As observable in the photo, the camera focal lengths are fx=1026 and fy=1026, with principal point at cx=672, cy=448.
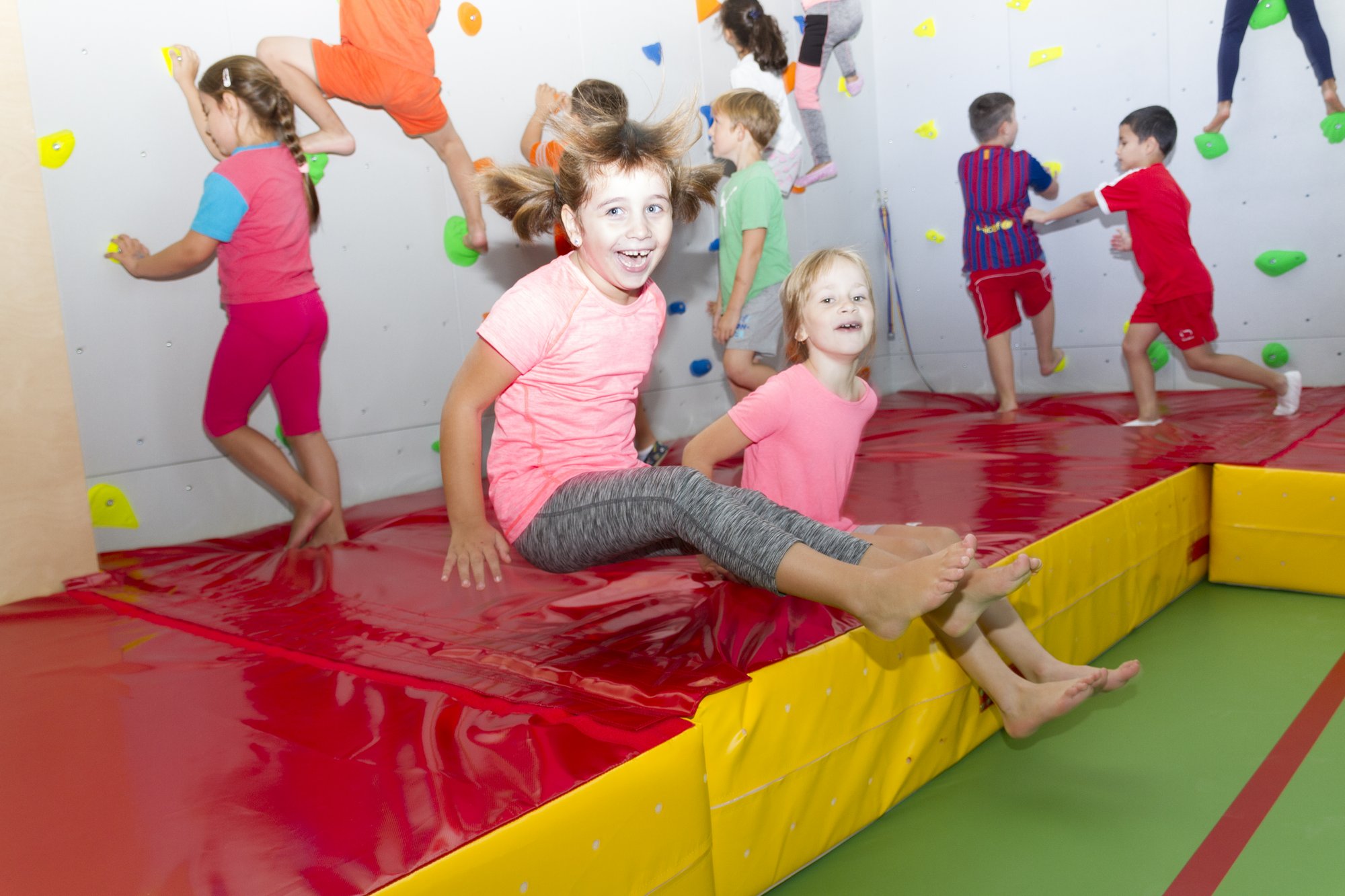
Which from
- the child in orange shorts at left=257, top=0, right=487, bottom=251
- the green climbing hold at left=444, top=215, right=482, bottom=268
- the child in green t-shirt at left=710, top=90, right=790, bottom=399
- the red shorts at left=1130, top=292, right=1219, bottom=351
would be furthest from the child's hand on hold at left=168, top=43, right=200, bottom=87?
the red shorts at left=1130, top=292, right=1219, bottom=351

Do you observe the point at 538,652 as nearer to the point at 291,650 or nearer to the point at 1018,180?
the point at 291,650

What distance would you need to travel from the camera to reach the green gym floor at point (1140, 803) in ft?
4.69

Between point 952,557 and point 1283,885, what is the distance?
0.63 metres

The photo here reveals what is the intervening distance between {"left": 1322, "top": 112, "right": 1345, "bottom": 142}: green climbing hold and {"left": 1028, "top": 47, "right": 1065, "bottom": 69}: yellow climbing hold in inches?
45.8

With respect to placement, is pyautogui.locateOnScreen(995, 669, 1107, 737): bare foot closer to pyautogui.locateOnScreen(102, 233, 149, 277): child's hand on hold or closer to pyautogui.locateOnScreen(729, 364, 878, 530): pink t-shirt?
pyautogui.locateOnScreen(729, 364, 878, 530): pink t-shirt

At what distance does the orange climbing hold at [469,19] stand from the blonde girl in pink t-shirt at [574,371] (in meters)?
1.79

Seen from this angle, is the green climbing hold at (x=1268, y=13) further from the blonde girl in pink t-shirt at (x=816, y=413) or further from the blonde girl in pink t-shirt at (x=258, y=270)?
the blonde girl in pink t-shirt at (x=258, y=270)

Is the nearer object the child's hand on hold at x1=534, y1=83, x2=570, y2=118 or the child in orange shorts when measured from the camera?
the child in orange shorts

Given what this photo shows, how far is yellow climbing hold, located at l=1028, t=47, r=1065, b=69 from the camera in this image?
4781 millimetres

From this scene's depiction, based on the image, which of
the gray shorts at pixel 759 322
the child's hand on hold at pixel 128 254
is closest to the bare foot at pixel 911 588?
the child's hand on hold at pixel 128 254

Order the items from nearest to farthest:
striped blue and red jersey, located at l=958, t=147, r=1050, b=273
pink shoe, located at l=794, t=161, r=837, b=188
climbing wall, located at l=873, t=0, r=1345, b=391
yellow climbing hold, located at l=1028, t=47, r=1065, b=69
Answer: climbing wall, located at l=873, t=0, r=1345, b=391
striped blue and red jersey, located at l=958, t=147, r=1050, b=273
yellow climbing hold, located at l=1028, t=47, r=1065, b=69
pink shoe, located at l=794, t=161, r=837, b=188

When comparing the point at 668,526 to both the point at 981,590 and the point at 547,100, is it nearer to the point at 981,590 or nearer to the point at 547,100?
the point at 981,590

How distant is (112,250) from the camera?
2734 mm

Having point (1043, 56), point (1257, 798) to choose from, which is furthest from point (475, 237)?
point (1043, 56)
